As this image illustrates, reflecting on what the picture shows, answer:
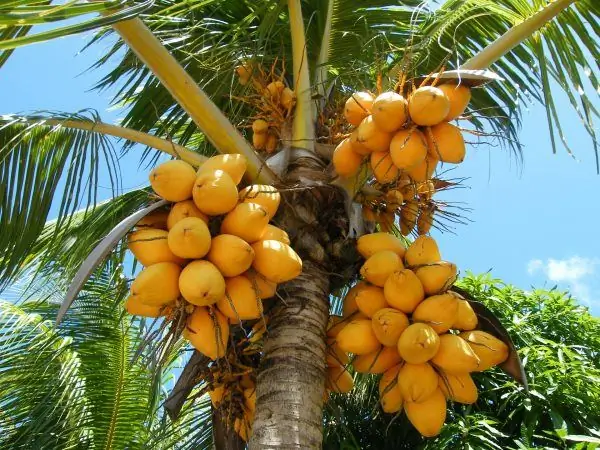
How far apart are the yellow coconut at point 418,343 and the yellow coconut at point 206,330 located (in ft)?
1.83

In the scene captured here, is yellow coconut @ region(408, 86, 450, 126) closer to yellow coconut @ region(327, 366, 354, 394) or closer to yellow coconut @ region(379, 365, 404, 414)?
yellow coconut @ region(379, 365, 404, 414)

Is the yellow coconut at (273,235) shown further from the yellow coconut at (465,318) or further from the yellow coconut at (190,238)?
the yellow coconut at (465,318)

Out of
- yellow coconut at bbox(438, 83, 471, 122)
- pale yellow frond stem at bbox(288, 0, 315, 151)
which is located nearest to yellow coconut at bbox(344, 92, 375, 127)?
yellow coconut at bbox(438, 83, 471, 122)

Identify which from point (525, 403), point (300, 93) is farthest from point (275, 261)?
point (525, 403)

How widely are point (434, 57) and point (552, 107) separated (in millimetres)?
1160

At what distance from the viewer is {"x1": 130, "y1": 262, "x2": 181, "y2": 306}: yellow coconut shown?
190 cm

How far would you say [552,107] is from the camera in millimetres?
2688

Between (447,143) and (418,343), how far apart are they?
2.15 ft

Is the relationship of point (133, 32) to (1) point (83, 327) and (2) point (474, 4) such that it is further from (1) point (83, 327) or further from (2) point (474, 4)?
(1) point (83, 327)

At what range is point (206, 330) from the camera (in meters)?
1.98

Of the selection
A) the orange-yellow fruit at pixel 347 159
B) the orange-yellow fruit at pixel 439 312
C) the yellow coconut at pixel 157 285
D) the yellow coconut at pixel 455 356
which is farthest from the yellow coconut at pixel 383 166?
the yellow coconut at pixel 157 285

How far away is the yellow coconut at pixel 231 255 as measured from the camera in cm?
191

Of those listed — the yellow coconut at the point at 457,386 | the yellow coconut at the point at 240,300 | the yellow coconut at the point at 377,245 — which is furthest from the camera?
the yellow coconut at the point at 377,245

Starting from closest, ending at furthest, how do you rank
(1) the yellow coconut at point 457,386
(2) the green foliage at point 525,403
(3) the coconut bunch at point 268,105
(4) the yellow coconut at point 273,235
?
(4) the yellow coconut at point 273,235
(1) the yellow coconut at point 457,386
(3) the coconut bunch at point 268,105
(2) the green foliage at point 525,403
